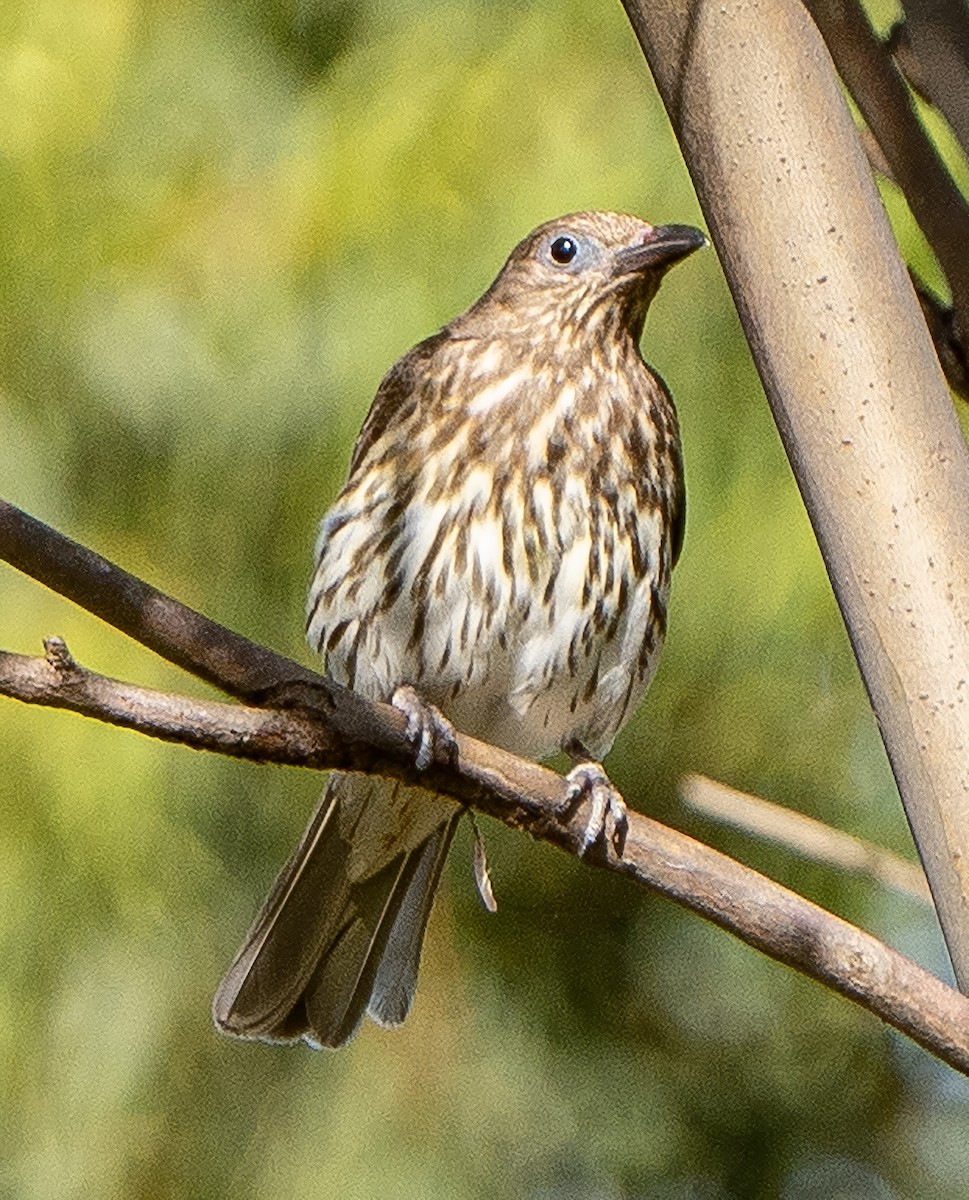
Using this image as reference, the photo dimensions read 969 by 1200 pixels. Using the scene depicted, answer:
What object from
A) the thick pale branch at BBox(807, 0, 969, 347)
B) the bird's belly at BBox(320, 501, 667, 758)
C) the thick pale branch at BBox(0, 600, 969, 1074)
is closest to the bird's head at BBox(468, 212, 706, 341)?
the bird's belly at BBox(320, 501, 667, 758)

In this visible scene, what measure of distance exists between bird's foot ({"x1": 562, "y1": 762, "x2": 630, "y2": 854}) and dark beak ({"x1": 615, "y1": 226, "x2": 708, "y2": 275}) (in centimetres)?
76

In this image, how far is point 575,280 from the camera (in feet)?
10.8

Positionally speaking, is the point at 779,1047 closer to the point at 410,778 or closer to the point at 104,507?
the point at 104,507

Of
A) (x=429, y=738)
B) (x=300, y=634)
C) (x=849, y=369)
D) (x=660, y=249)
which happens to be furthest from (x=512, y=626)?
(x=849, y=369)

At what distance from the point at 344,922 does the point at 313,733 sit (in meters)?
1.35

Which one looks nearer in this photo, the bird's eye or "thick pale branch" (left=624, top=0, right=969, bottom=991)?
"thick pale branch" (left=624, top=0, right=969, bottom=991)

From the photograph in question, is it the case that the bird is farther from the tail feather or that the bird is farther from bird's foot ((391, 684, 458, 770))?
bird's foot ((391, 684, 458, 770))

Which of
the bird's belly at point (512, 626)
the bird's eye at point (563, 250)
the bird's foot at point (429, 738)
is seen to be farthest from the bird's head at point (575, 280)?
the bird's foot at point (429, 738)

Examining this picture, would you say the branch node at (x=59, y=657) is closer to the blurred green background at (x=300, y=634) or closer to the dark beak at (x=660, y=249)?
the blurred green background at (x=300, y=634)

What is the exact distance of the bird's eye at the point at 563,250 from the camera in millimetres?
3238

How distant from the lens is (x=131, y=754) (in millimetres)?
3086

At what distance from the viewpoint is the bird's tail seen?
3.02m

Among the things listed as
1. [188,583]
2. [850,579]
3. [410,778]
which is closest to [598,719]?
[188,583]

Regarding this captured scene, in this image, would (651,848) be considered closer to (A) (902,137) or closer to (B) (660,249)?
(A) (902,137)
